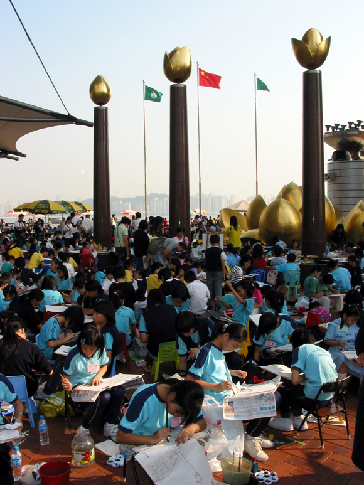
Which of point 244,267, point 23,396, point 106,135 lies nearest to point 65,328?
point 23,396

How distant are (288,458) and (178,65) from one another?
11.4 meters

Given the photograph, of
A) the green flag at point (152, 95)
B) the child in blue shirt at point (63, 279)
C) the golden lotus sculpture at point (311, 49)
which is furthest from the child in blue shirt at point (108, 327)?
the green flag at point (152, 95)

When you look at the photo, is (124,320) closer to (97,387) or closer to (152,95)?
(97,387)

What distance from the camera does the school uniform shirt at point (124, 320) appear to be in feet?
20.6

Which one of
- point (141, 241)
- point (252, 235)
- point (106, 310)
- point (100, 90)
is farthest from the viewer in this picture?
point (252, 235)

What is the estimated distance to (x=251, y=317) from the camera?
19.9 feet

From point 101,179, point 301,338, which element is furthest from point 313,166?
point 301,338

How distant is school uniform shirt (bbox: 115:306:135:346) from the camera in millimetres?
6285

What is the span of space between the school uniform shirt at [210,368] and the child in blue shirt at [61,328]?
1853 millimetres

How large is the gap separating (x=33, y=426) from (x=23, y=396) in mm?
434

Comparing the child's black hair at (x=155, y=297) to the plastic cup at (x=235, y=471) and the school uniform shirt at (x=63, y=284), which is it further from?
the school uniform shirt at (x=63, y=284)

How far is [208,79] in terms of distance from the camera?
20.4 meters

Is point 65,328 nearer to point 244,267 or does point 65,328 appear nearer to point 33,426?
point 33,426

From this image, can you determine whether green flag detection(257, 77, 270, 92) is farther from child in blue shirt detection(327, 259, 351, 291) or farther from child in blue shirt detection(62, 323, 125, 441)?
child in blue shirt detection(62, 323, 125, 441)
